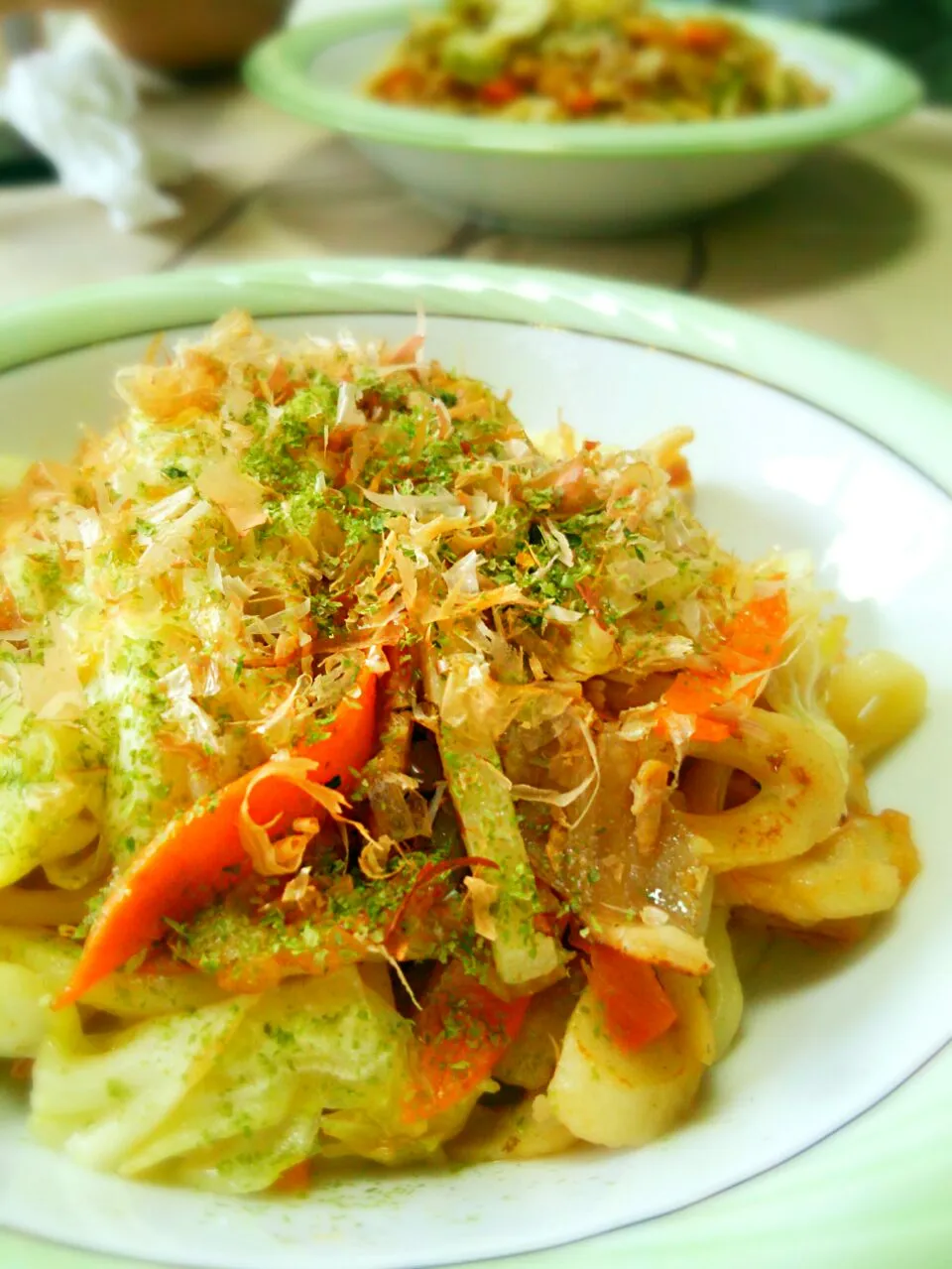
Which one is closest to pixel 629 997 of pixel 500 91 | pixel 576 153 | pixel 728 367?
pixel 728 367

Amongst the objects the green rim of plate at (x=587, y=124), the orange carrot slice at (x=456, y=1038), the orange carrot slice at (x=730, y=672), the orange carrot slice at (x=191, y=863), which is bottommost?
the orange carrot slice at (x=456, y=1038)

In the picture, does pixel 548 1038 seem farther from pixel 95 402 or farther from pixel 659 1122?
pixel 95 402

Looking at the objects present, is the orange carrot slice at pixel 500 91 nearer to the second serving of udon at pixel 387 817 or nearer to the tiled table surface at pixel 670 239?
the tiled table surface at pixel 670 239

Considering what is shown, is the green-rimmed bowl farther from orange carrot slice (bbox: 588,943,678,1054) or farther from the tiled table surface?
orange carrot slice (bbox: 588,943,678,1054)

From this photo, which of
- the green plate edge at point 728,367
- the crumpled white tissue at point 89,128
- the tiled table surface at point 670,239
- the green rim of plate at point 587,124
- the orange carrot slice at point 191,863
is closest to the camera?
the green plate edge at point 728,367

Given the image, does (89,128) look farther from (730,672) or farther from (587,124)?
(730,672)

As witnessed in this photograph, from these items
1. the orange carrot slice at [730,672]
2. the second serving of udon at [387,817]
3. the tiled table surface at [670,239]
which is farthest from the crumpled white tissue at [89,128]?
the orange carrot slice at [730,672]
